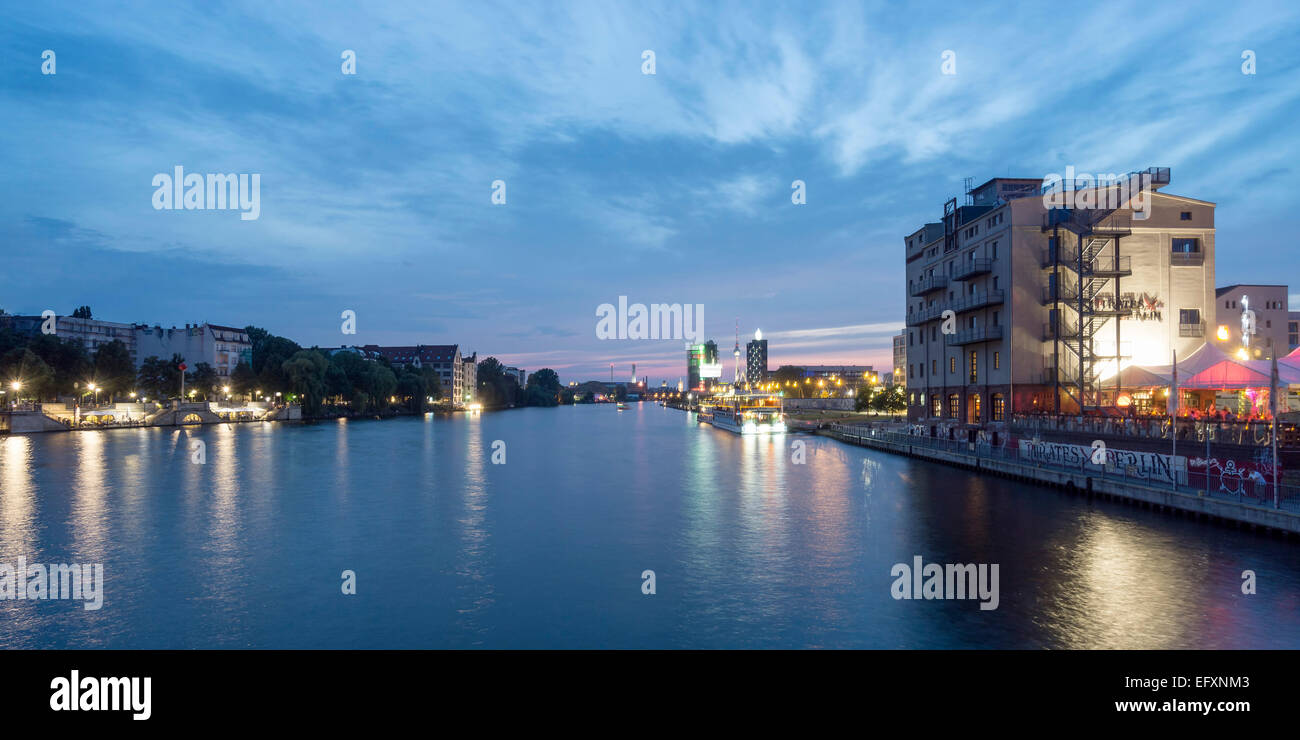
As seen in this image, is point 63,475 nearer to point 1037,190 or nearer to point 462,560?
point 462,560

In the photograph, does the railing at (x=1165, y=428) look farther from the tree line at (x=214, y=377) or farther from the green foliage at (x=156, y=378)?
the green foliage at (x=156, y=378)

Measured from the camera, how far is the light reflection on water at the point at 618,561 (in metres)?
17.6

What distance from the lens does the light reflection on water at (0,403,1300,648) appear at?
17.6 metres

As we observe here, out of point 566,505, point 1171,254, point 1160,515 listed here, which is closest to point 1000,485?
point 1160,515

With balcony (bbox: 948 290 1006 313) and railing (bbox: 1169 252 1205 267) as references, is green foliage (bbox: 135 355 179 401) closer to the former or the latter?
balcony (bbox: 948 290 1006 313)

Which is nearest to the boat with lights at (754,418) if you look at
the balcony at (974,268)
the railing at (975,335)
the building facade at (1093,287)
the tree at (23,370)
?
the railing at (975,335)

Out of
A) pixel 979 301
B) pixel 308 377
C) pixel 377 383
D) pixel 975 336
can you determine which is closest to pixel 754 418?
pixel 975 336

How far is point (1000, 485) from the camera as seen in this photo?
41875mm

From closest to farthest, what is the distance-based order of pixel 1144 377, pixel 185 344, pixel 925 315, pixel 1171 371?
1. pixel 1171 371
2. pixel 1144 377
3. pixel 925 315
4. pixel 185 344

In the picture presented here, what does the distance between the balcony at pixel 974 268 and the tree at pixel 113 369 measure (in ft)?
421

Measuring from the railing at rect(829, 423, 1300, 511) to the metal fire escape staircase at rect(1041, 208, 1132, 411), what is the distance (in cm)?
958

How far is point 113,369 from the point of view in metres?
116

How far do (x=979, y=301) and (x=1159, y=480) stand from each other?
31.8 m

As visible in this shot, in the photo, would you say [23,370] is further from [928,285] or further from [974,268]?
[974,268]
